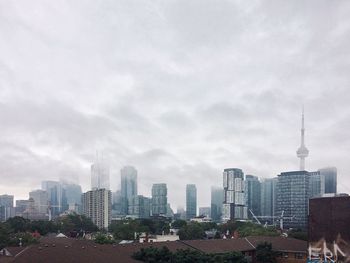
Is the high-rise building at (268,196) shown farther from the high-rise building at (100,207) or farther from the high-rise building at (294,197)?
the high-rise building at (100,207)

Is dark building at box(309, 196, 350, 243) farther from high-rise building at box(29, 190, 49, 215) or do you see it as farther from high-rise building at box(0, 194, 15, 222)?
high-rise building at box(29, 190, 49, 215)

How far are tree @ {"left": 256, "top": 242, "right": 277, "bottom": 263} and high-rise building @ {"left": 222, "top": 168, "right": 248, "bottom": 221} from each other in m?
91.5

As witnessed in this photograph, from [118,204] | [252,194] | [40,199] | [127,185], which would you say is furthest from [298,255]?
[40,199]

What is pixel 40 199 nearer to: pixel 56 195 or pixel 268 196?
pixel 56 195

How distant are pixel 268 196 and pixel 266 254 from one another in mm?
104650

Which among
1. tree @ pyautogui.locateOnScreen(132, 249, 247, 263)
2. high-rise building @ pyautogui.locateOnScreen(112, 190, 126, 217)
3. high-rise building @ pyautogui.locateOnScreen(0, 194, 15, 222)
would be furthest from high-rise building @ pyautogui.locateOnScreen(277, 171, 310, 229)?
high-rise building @ pyautogui.locateOnScreen(0, 194, 15, 222)

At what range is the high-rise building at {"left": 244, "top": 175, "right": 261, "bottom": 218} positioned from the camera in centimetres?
14175

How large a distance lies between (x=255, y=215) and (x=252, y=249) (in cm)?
9966

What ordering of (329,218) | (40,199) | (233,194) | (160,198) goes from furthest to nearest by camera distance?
(40,199) < (160,198) < (233,194) < (329,218)

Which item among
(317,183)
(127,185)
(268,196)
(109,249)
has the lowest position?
(268,196)

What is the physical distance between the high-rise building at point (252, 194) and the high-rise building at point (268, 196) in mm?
1645

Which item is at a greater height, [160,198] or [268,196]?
[268,196]

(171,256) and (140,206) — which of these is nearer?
(171,256)

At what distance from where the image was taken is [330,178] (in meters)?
122
